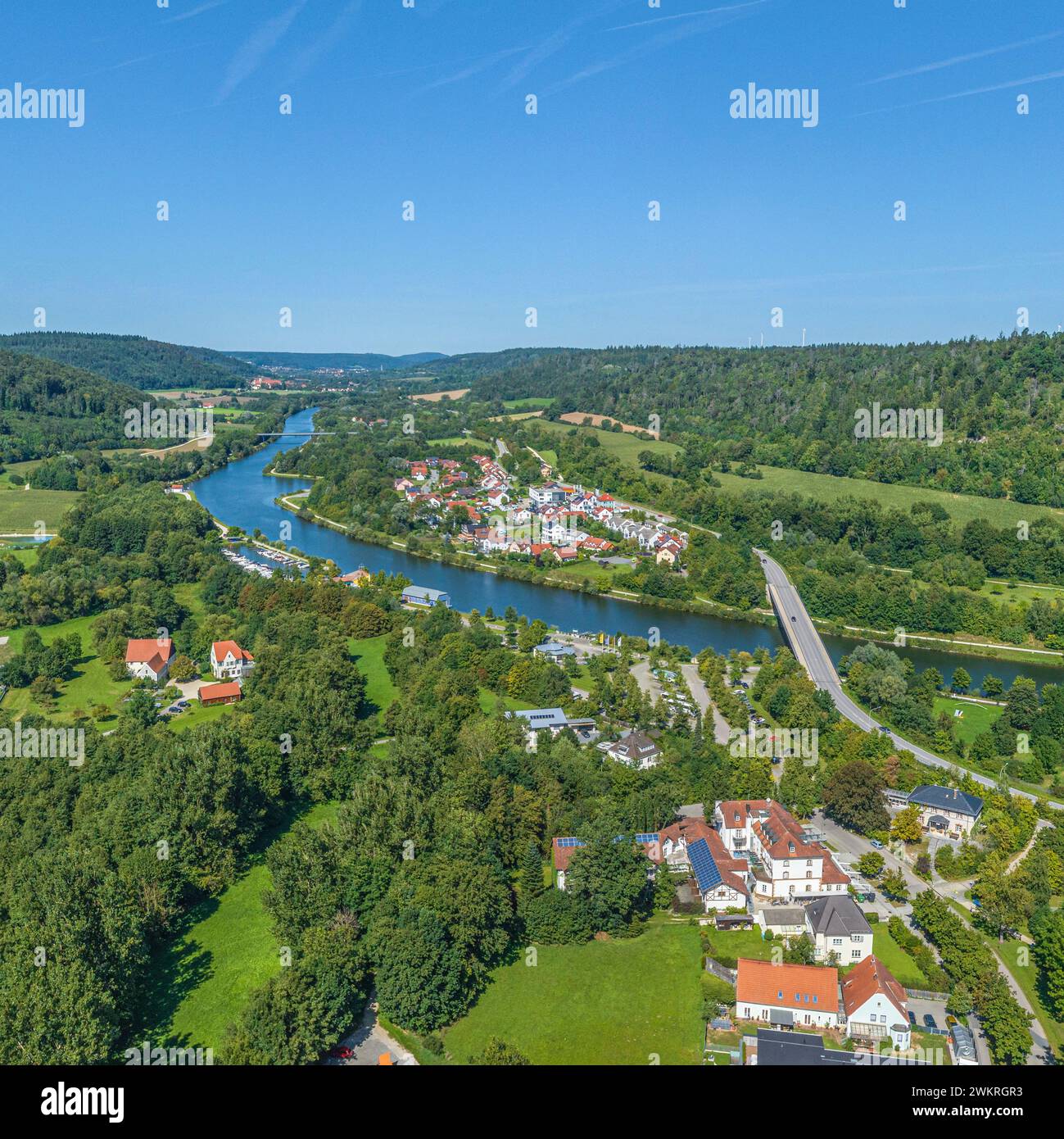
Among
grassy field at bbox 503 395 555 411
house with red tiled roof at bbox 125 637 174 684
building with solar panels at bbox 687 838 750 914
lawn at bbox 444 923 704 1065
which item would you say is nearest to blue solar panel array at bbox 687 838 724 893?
building with solar panels at bbox 687 838 750 914

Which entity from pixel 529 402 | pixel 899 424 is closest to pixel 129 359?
pixel 529 402

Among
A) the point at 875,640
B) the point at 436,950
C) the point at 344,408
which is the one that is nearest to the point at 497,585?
the point at 875,640

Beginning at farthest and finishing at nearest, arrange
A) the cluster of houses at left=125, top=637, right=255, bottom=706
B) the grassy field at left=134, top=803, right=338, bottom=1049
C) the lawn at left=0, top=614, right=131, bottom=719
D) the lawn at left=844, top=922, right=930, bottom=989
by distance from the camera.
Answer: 1. the cluster of houses at left=125, top=637, right=255, bottom=706
2. the lawn at left=0, top=614, right=131, bottom=719
3. the lawn at left=844, top=922, right=930, bottom=989
4. the grassy field at left=134, top=803, right=338, bottom=1049

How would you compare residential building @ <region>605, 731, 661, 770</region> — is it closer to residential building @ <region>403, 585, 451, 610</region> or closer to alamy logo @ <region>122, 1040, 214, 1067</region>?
alamy logo @ <region>122, 1040, 214, 1067</region>

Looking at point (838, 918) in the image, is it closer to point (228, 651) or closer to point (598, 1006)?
point (598, 1006)

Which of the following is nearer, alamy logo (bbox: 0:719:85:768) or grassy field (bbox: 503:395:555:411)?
alamy logo (bbox: 0:719:85:768)

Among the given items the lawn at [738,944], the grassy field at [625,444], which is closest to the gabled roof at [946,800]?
the lawn at [738,944]
